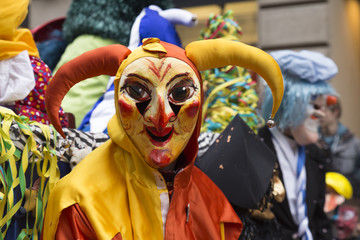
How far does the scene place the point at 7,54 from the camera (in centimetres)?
252

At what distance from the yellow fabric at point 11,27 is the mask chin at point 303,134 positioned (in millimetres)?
1692

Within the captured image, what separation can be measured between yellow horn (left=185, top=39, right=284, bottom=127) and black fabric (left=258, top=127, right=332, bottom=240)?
1.40 m

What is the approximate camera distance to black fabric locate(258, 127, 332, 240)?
345cm

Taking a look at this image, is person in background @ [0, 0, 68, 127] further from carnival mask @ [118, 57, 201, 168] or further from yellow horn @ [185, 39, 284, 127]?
yellow horn @ [185, 39, 284, 127]

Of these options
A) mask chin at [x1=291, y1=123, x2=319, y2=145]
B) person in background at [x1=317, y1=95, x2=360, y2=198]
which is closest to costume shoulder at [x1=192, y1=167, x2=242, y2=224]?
mask chin at [x1=291, y1=123, x2=319, y2=145]

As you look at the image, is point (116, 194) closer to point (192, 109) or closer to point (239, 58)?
point (192, 109)

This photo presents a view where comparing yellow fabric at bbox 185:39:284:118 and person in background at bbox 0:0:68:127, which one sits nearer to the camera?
yellow fabric at bbox 185:39:284:118

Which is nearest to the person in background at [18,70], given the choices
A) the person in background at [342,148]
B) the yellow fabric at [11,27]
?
the yellow fabric at [11,27]

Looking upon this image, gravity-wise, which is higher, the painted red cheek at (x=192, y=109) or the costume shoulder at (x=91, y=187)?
the painted red cheek at (x=192, y=109)

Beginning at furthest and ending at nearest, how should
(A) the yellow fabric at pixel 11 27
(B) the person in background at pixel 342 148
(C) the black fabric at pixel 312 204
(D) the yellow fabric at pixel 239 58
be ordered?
1. (B) the person in background at pixel 342 148
2. (C) the black fabric at pixel 312 204
3. (A) the yellow fabric at pixel 11 27
4. (D) the yellow fabric at pixel 239 58

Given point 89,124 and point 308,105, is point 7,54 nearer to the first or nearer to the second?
point 89,124

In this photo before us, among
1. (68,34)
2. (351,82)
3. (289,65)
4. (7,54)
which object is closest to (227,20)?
(289,65)

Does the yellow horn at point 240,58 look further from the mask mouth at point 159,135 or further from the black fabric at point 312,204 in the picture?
the black fabric at point 312,204

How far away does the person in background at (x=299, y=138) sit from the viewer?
3488 millimetres
